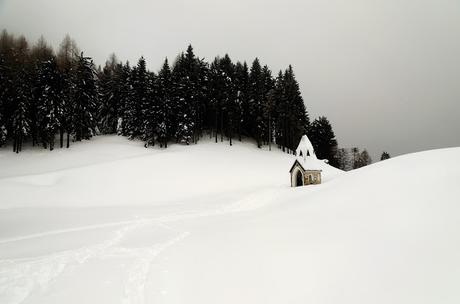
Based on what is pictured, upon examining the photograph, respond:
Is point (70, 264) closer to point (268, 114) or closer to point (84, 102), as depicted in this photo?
point (84, 102)

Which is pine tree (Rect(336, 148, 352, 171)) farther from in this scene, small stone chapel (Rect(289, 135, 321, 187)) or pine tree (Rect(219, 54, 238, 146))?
small stone chapel (Rect(289, 135, 321, 187))

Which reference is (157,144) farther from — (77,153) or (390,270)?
(390,270)

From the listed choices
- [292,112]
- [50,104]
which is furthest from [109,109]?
[292,112]

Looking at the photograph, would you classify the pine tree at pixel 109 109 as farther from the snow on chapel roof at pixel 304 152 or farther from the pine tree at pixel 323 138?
the pine tree at pixel 323 138

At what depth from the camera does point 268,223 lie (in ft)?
55.1

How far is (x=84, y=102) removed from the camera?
53.9 meters

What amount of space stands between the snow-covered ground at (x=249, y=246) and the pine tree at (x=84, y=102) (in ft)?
83.3

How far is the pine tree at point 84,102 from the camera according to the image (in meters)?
52.2

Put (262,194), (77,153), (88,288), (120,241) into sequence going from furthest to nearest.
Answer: (77,153)
(262,194)
(120,241)
(88,288)

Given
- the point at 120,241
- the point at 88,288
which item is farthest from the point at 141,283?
the point at 120,241

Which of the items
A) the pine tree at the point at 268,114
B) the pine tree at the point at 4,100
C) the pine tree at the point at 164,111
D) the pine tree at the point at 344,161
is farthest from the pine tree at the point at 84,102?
the pine tree at the point at 344,161

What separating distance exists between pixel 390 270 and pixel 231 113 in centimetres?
5020

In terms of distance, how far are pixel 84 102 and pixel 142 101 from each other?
9858mm

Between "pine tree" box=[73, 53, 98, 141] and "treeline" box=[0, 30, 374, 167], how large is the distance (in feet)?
0.55
